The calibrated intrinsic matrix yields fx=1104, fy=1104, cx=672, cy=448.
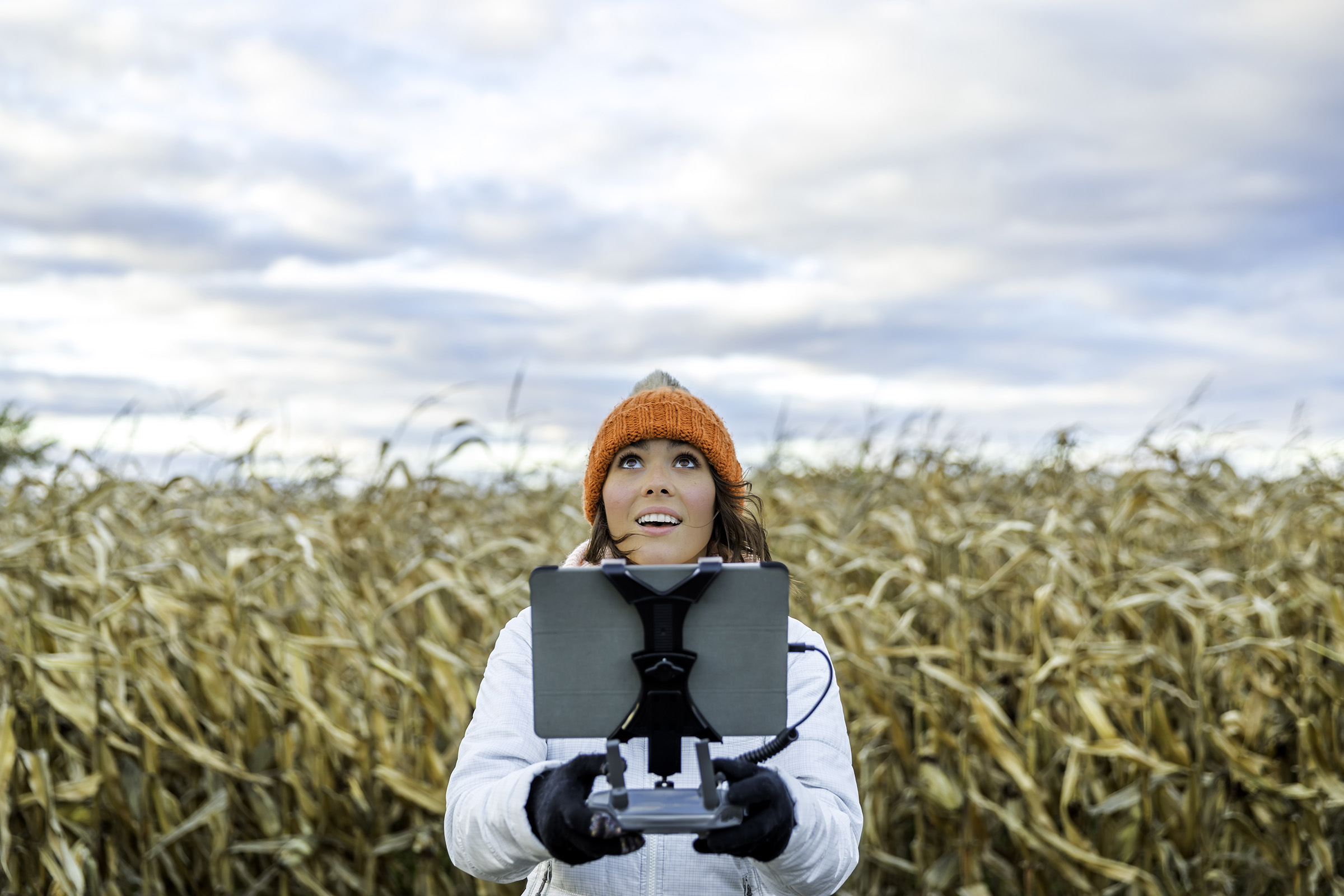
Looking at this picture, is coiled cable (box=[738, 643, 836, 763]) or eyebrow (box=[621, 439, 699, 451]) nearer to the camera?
coiled cable (box=[738, 643, 836, 763])

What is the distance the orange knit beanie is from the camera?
6.40ft

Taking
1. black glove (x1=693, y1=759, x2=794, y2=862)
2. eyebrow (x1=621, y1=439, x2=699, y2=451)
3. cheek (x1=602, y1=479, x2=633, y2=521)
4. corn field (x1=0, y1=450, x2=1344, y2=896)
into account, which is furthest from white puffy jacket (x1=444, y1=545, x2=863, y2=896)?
corn field (x1=0, y1=450, x2=1344, y2=896)

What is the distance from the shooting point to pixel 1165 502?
13.4 ft

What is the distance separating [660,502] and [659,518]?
3cm

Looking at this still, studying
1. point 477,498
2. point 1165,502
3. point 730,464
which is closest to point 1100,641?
point 1165,502

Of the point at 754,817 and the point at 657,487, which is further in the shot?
the point at 657,487

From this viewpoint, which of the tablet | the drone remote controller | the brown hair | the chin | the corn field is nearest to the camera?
the drone remote controller

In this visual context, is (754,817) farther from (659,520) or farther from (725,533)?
(725,533)

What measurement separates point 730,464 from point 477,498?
146 inches

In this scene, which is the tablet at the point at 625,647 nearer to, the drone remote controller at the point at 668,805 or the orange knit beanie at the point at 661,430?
the drone remote controller at the point at 668,805

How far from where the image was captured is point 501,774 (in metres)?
1.73

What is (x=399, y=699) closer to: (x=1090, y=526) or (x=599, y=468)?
(x=599, y=468)

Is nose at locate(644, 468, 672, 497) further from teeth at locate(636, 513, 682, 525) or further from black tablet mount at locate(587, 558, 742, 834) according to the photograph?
black tablet mount at locate(587, 558, 742, 834)

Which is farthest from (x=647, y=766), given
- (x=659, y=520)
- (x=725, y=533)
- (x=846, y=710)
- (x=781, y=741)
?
(x=846, y=710)
